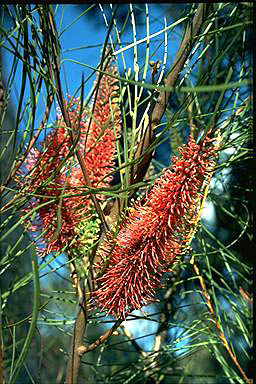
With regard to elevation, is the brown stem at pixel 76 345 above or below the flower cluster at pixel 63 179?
below

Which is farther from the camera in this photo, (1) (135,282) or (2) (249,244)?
(2) (249,244)

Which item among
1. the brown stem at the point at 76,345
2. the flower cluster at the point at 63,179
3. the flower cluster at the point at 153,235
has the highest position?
the flower cluster at the point at 63,179

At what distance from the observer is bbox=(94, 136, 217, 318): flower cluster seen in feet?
0.62

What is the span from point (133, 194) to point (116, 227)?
0.08 ft

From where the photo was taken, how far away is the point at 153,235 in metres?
0.20

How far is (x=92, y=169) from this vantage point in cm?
24

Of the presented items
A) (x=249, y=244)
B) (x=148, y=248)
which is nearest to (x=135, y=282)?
(x=148, y=248)

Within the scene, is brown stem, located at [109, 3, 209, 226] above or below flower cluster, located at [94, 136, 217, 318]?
above

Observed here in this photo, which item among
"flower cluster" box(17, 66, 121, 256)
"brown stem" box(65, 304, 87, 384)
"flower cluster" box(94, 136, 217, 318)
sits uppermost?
"flower cluster" box(17, 66, 121, 256)

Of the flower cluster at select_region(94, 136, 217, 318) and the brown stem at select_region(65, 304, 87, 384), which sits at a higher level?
the flower cluster at select_region(94, 136, 217, 318)

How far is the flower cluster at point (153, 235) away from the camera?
0.19 m

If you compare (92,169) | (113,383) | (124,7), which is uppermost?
(124,7)

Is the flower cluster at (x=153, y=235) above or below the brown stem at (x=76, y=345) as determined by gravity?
above

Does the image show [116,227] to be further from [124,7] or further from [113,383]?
[124,7]
